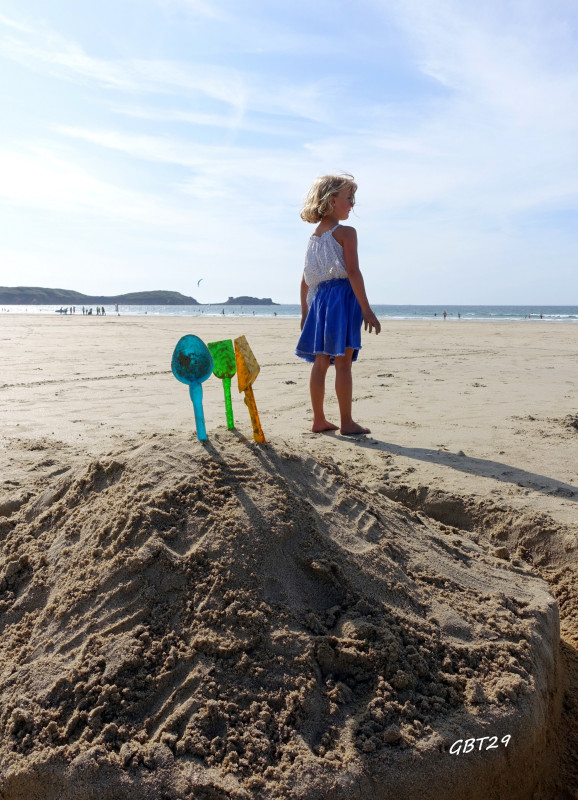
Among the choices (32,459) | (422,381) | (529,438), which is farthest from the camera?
(422,381)

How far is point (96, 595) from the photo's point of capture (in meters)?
1.73

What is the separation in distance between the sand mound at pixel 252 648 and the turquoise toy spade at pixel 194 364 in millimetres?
281

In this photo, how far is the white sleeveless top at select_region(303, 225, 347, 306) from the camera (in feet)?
13.1

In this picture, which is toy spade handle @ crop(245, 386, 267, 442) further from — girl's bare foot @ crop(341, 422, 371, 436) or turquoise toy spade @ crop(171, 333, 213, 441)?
girl's bare foot @ crop(341, 422, 371, 436)

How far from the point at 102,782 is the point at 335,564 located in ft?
2.65

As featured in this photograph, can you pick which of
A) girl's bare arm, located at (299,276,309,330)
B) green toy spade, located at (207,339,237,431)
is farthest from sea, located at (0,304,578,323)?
green toy spade, located at (207,339,237,431)

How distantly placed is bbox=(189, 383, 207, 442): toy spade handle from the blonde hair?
2.06 metres

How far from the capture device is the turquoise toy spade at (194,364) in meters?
2.29

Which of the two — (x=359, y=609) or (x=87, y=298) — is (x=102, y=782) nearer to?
(x=359, y=609)

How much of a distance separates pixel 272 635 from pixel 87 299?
336ft

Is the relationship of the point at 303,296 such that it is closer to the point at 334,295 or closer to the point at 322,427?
the point at 334,295

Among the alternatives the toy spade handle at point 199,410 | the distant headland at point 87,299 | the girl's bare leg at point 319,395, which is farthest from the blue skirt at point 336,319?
the distant headland at point 87,299

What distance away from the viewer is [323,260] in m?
4.07

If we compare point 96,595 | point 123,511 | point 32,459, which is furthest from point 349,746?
point 32,459
